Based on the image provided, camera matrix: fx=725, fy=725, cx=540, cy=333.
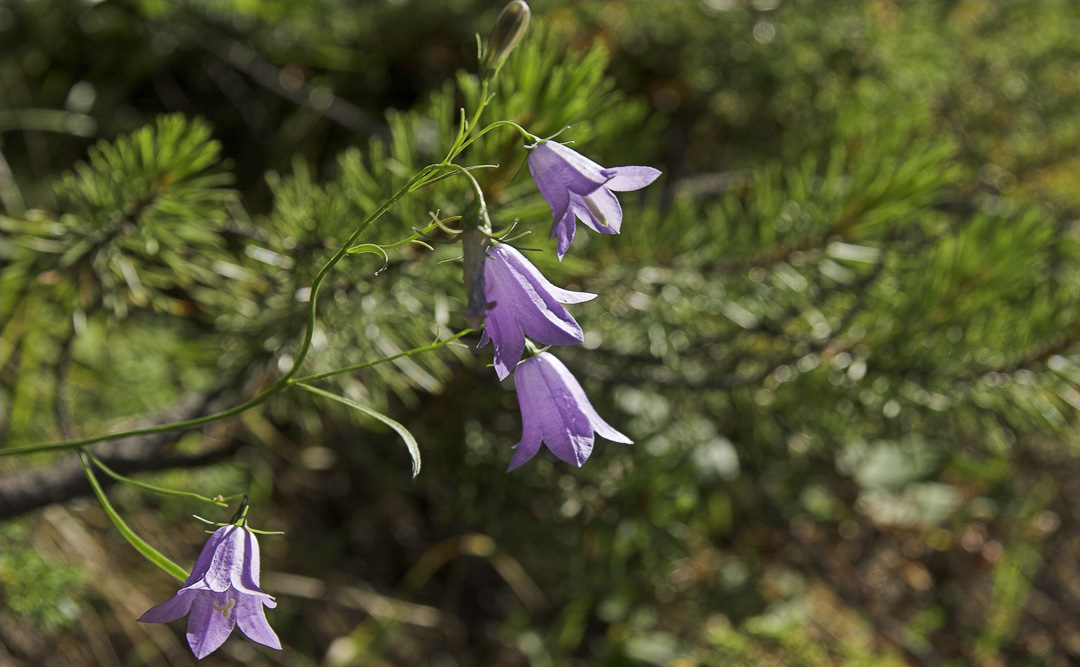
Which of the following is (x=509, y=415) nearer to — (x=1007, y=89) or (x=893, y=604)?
(x=893, y=604)

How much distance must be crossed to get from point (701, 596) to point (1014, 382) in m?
0.88

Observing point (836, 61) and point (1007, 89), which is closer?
point (836, 61)

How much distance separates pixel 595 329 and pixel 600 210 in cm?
55

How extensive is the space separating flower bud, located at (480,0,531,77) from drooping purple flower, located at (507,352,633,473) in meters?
0.25

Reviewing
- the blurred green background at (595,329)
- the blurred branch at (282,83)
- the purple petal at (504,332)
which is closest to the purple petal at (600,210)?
Result: the purple petal at (504,332)

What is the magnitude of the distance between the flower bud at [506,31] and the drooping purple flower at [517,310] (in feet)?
0.49

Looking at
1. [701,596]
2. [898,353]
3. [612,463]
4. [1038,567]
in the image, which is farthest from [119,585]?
[1038,567]

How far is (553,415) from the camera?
0.60 m

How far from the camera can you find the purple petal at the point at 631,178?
0.59 metres

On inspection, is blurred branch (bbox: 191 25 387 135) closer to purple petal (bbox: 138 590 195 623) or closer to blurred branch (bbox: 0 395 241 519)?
blurred branch (bbox: 0 395 241 519)

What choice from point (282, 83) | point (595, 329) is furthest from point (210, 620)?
point (282, 83)

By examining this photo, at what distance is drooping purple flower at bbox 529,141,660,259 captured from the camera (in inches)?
22.0

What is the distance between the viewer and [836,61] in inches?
61.7

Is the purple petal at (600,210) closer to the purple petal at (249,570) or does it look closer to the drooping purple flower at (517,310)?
the drooping purple flower at (517,310)
